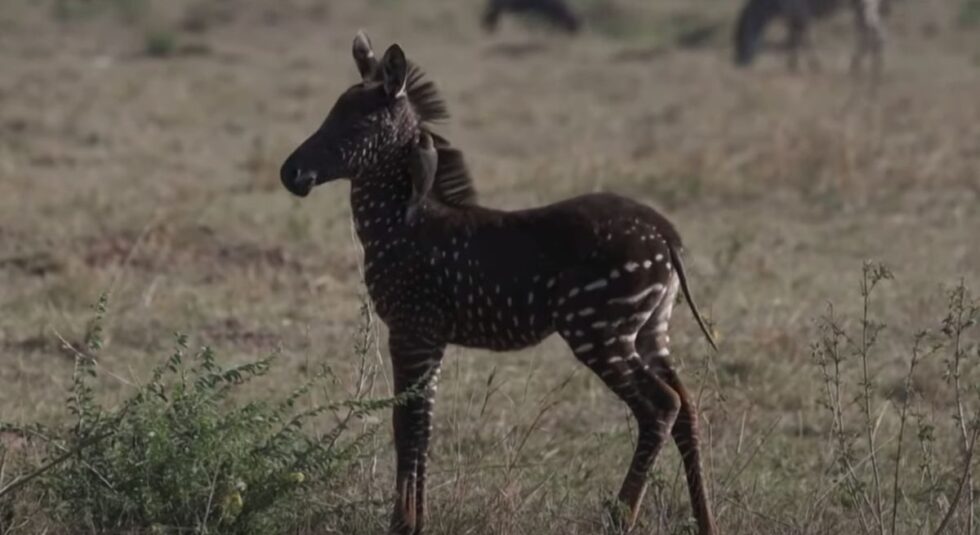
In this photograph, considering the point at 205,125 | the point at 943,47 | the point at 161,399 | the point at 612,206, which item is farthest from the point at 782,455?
the point at 943,47

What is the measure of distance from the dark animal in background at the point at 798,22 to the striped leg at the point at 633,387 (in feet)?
55.6

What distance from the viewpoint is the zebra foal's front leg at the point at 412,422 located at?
6.02 meters

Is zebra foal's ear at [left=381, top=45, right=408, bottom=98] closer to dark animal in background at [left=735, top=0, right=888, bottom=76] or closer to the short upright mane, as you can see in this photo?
the short upright mane

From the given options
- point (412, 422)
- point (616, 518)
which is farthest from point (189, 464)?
point (616, 518)

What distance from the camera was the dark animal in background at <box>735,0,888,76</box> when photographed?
22844 mm

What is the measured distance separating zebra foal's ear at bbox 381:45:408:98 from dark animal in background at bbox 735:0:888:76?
16.6 meters

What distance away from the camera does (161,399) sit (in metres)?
6.18

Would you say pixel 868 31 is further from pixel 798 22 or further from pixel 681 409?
pixel 681 409

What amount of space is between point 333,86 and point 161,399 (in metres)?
12.6

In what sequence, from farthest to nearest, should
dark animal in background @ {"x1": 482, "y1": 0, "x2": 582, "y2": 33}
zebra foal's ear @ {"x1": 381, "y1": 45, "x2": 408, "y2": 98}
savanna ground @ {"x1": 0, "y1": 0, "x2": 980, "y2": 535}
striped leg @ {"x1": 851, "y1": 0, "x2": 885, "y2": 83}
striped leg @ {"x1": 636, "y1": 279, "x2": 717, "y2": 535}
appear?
1. dark animal in background @ {"x1": 482, "y1": 0, "x2": 582, "y2": 33}
2. striped leg @ {"x1": 851, "y1": 0, "x2": 885, "y2": 83}
3. savanna ground @ {"x1": 0, "y1": 0, "x2": 980, "y2": 535}
4. zebra foal's ear @ {"x1": 381, "y1": 45, "x2": 408, "y2": 98}
5. striped leg @ {"x1": 636, "y1": 279, "x2": 717, "y2": 535}

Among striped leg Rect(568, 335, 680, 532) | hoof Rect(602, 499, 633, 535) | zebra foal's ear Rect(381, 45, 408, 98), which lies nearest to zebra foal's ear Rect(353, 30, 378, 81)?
zebra foal's ear Rect(381, 45, 408, 98)

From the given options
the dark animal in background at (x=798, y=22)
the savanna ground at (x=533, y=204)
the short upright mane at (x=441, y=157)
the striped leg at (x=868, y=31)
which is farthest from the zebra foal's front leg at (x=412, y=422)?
the dark animal in background at (x=798, y=22)

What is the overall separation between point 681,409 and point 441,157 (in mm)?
1144

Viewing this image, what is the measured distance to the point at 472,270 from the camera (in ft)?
19.5
